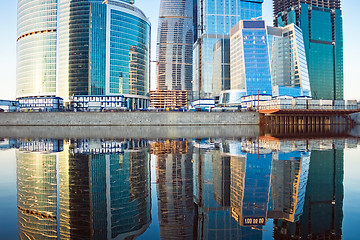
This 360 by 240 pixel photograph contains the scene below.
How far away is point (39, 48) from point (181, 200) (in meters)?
166

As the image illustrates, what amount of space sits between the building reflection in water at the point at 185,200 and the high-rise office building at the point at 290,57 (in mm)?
160033

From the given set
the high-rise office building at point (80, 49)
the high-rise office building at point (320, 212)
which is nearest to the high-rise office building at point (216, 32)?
the high-rise office building at point (80, 49)

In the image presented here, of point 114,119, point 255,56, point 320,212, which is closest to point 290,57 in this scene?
point 255,56

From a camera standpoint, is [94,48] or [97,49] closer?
[94,48]

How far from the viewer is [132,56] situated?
160 metres

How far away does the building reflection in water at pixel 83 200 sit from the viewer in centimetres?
1080

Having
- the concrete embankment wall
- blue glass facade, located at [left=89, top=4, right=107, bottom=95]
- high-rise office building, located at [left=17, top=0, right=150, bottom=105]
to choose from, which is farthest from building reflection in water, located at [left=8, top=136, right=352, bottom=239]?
high-rise office building, located at [left=17, top=0, right=150, bottom=105]

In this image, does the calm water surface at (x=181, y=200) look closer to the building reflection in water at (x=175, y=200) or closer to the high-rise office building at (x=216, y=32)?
the building reflection in water at (x=175, y=200)

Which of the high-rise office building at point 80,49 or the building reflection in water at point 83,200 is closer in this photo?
the building reflection in water at point 83,200

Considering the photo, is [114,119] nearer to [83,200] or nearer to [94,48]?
[94,48]

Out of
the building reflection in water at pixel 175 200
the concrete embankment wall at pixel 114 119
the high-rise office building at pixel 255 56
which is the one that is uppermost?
the high-rise office building at pixel 255 56

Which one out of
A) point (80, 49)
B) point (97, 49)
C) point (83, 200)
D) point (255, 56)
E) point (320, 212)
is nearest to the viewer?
point (320, 212)

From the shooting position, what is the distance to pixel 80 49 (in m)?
146

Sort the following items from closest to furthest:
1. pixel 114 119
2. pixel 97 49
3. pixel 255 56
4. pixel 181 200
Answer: pixel 181 200, pixel 114 119, pixel 97 49, pixel 255 56
